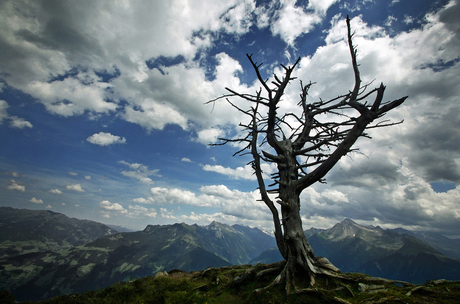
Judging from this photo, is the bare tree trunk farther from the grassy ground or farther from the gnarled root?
the grassy ground

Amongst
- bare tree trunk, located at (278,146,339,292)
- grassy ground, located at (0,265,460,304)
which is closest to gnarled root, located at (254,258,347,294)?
bare tree trunk, located at (278,146,339,292)

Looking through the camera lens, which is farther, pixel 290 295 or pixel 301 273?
pixel 301 273

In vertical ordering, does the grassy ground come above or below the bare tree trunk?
below

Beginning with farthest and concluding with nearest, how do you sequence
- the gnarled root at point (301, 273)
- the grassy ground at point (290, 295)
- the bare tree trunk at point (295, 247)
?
the bare tree trunk at point (295, 247)
the gnarled root at point (301, 273)
the grassy ground at point (290, 295)

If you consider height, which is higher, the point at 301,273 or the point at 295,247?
the point at 295,247

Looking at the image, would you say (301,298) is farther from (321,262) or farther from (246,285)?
(246,285)

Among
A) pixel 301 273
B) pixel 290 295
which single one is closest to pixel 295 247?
pixel 301 273

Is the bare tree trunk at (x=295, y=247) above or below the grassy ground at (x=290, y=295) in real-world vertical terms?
above

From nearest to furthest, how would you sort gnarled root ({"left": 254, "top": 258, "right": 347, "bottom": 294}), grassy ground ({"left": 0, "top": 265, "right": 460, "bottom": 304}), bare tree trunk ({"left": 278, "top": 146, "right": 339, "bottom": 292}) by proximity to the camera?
grassy ground ({"left": 0, "top": 265, "right": 460, "bottom": 304}) < gnarled root ({"left": 254, "top": 258, "right": 347, "bottom": 294}) < bare tree trunk ({"left": 278, "top": 146, "right": 339, "bottom": 292})

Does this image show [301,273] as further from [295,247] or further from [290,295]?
[290,295]

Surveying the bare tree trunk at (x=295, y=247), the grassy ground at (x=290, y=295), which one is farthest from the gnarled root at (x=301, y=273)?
the grassy ground at (x=290, y=295)

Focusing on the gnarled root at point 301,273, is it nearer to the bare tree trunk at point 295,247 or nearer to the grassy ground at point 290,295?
the bare tree trunk at point 295,247

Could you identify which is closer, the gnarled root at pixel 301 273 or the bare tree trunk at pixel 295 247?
the gnarled root at pixel 301 273

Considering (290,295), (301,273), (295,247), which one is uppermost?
(295,247)
